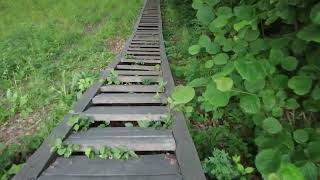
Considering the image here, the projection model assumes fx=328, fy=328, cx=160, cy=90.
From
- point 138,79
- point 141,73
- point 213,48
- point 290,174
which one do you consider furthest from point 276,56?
point 141,73

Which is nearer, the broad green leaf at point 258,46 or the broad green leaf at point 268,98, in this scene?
the broad green leaf at point 268,98

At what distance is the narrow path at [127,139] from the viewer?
2.82 metres

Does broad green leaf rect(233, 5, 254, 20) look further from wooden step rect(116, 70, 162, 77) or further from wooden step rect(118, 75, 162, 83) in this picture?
wooden step rect(116, 70, 162, 77)

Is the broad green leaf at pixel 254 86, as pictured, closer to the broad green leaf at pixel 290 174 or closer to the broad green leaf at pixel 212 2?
the broad green leaf at pixel 290 174

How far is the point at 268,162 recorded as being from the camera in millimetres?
1495

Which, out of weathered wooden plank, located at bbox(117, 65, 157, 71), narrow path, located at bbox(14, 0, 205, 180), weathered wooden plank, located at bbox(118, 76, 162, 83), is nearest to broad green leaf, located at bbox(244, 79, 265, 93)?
narrow path, located at bbox(14, 0, 205, 180)

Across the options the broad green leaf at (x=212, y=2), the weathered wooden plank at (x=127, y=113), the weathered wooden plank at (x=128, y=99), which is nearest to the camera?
the broad green leaf at (x=212, y=2)

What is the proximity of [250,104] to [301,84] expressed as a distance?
315 mm

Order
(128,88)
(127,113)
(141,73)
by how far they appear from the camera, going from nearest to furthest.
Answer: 1. (127,113)
2. (128,88)
3. (141,73)

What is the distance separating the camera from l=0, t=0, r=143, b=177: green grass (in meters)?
5.68

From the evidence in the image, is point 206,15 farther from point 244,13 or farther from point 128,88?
point 128,88

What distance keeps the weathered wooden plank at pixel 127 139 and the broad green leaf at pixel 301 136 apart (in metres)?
1.47

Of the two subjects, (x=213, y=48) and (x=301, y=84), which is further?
(x=213, y=48)

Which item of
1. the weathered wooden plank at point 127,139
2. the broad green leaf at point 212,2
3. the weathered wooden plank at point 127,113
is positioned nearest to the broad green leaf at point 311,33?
the broad green leaf at point 212,2
